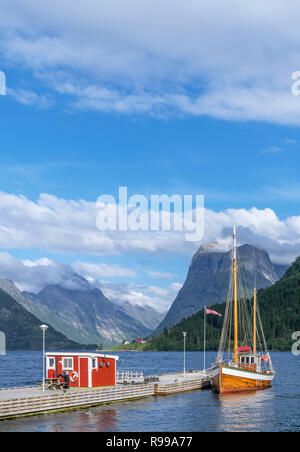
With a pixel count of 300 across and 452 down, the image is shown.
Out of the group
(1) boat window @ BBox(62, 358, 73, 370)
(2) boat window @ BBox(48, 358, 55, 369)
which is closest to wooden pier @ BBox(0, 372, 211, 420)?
(2) boat window @ BBox(48, 358, 55, 369)

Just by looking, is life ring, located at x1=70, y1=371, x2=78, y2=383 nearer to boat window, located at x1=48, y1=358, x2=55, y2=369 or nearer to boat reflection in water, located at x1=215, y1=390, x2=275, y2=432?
boat window, located at x1=48, y1=358, x2=55, y2=369

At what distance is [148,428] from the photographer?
2569 inches

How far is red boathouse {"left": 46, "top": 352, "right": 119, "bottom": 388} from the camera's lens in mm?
80562

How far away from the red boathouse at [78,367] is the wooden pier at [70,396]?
2.35 m

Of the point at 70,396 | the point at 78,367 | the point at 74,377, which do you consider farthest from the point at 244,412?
the point at 70,396

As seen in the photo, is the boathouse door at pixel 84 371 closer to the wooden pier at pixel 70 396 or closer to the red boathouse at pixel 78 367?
the red boathouse at pixel 78 367

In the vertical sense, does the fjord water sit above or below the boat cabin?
below

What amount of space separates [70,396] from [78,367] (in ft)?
27.4

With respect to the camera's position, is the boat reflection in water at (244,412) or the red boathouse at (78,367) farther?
the red boathouse at (78,367)

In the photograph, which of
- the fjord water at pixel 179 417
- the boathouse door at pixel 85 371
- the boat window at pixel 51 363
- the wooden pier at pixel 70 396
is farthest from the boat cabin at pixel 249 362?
the boat window at pixel 51 363

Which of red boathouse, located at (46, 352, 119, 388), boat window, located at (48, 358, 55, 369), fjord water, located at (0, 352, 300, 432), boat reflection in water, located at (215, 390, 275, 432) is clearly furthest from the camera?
boat window, located at (48, 358, 55, 369)

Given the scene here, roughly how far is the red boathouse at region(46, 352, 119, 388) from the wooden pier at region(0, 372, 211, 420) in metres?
2.35

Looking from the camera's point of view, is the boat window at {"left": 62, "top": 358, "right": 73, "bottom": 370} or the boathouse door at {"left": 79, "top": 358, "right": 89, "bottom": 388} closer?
the boathouse door at {"left": 79, "top": 358, "right": 89, "bottom": 388}

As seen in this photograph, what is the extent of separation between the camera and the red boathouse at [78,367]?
264 ft
